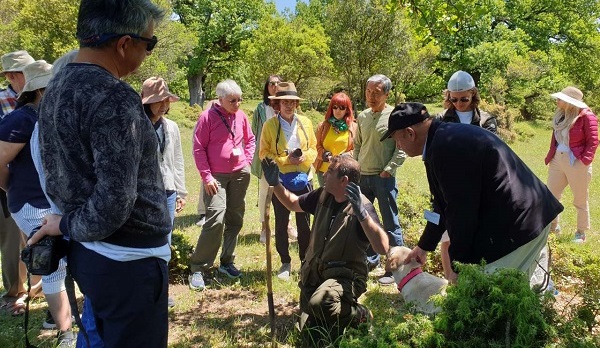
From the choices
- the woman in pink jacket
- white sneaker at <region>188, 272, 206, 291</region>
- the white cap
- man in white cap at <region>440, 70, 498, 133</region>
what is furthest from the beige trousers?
white sneaker at <region>188, 272, 206, 291</region>

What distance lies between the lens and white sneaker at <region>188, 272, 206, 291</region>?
4.84 metres

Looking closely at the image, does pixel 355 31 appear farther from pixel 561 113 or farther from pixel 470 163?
pixel 470 163

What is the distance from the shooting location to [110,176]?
175cm

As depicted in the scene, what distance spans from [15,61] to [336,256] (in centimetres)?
340

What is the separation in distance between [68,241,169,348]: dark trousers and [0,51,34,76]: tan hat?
300 cm

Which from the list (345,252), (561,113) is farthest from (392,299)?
(561,113)

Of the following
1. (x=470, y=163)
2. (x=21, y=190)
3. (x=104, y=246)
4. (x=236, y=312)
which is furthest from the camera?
(x=236, y=312)

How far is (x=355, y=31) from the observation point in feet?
76.2

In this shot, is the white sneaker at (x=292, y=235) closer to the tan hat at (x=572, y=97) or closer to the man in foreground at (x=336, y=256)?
the man in foreground at (x=336, y=256)

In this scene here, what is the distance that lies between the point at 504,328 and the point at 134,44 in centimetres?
198

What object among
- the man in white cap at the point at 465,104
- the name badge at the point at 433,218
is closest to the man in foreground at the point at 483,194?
the name badge at the point at 433,218

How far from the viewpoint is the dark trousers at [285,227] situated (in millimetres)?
5020

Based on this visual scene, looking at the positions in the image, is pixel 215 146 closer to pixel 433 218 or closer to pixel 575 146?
pixel 433 218

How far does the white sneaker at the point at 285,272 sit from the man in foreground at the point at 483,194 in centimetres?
262
